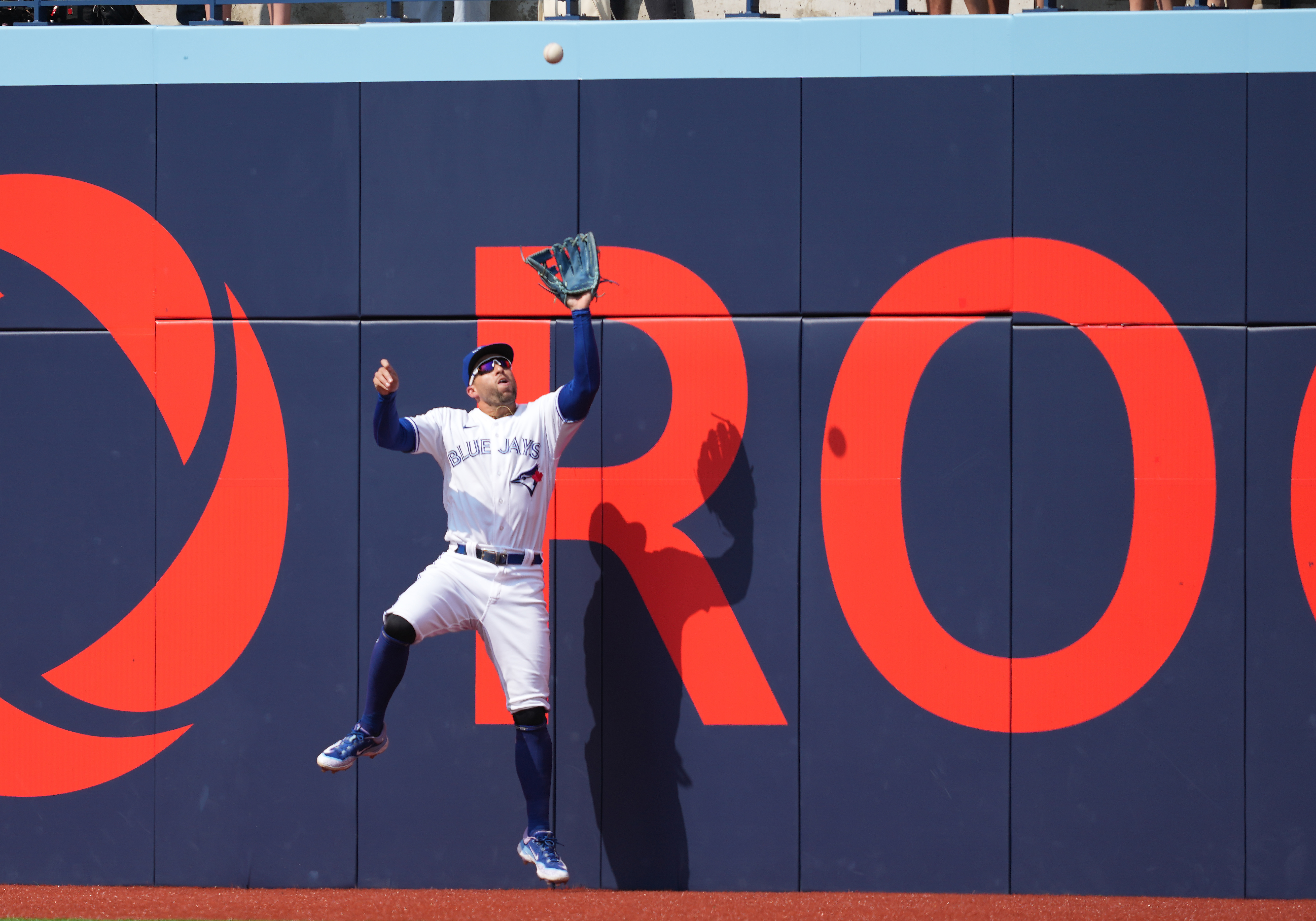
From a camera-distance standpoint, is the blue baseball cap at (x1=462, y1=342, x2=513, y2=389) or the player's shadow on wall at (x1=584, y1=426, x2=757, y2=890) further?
the player's shadow on wall at (x1=584, y1=426, x2=757, y2=890)

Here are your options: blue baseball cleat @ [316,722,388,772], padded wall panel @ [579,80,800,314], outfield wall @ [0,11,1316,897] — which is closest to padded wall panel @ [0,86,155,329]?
outfield wall @ [0,11,1316,897]

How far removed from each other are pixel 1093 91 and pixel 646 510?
293cm

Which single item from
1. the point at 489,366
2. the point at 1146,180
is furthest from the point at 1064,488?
the point at 489,366

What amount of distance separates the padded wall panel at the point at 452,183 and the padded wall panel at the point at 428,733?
274 mm

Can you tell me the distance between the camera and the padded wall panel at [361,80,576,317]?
4.63 m

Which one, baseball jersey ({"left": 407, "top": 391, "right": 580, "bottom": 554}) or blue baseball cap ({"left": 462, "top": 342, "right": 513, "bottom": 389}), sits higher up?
blue baseball cap ({"left": 462, "top": 342, "right": 513, "bottom": 389})

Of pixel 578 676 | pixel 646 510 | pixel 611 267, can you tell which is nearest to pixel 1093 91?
pixel 611 267

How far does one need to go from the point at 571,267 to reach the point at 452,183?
3.20ft

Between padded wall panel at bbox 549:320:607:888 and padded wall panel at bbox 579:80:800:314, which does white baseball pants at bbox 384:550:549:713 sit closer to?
padded wall panel at bbox 549:320:607:888

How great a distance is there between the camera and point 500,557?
13.6 ft

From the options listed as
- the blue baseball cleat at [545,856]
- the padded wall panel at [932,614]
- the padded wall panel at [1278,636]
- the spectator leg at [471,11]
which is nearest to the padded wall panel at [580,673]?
the blue baseball cleat at [545,856]

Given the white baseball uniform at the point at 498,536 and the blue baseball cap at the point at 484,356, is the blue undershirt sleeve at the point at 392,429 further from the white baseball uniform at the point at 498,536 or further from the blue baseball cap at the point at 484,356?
the blue baseball cap at the point at 484,356

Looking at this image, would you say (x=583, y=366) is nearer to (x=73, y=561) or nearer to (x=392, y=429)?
(x=392, y=429)

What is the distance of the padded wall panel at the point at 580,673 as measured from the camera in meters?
4.54
